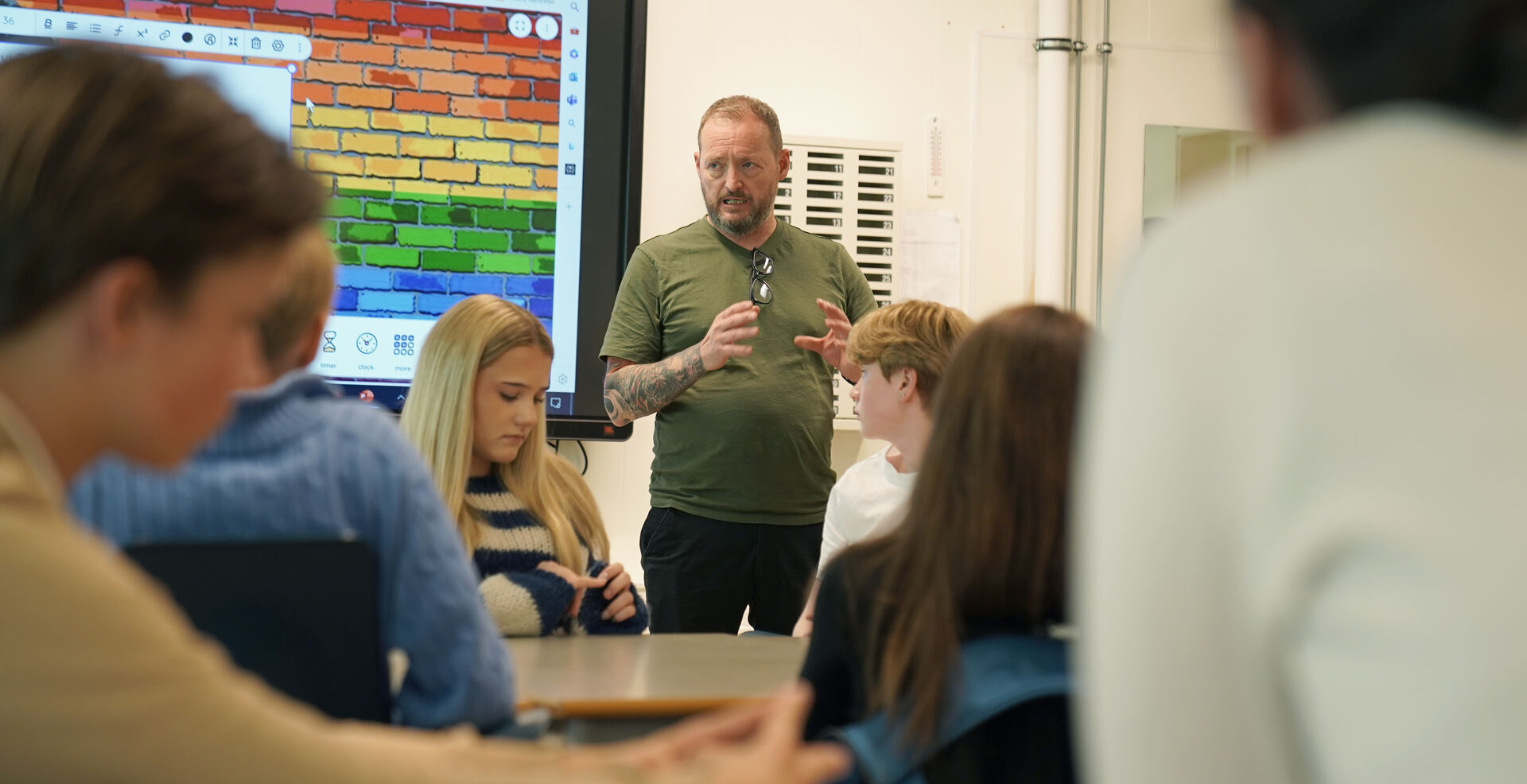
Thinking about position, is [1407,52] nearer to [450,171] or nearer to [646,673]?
[646,673]

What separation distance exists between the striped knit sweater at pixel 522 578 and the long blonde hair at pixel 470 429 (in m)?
0.02

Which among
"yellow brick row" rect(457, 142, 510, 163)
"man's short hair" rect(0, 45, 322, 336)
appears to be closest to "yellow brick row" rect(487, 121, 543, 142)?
"yellow brick row" rect(457, 142, 510, 163)

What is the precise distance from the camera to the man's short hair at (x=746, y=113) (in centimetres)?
320

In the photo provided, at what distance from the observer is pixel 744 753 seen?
0.80 metres

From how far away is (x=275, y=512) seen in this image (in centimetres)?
136

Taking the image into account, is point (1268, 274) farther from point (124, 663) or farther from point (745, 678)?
point (745, 678)

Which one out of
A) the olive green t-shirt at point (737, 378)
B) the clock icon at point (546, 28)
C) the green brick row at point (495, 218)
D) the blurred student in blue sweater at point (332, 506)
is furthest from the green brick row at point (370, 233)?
the blurred student in blue sweater at point (332, 506)

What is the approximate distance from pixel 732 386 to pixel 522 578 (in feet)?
3.23

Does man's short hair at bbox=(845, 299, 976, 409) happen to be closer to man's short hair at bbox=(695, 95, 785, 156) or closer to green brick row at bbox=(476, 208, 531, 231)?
man's short hair at bbox=(695, 95, 785, 156)

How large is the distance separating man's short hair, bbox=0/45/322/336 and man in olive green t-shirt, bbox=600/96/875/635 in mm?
2117

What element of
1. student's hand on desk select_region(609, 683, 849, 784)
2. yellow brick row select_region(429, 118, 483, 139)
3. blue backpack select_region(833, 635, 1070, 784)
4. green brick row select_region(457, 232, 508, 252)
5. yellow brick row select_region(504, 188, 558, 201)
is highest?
yellow brick row select_region(429, 118, 483, 139)

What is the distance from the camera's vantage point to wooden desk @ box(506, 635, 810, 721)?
165cm

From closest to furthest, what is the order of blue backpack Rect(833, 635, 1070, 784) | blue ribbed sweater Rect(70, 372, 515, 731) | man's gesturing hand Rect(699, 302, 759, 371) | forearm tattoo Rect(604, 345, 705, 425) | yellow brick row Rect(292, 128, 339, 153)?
blue backpack Rect(833, 635, 1070, 784)
blue ribbed sweater Rect(70, 372, 515, 731)
man's gesturing hand Rect(699, 302, 759, 371)
forearm tattoo Rect(604, 345, 705, 425)
yellow brick row Rect(292, 128, 339, 153)

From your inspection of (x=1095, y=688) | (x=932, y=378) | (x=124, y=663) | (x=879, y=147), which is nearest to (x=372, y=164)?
(x=879, y=147)
